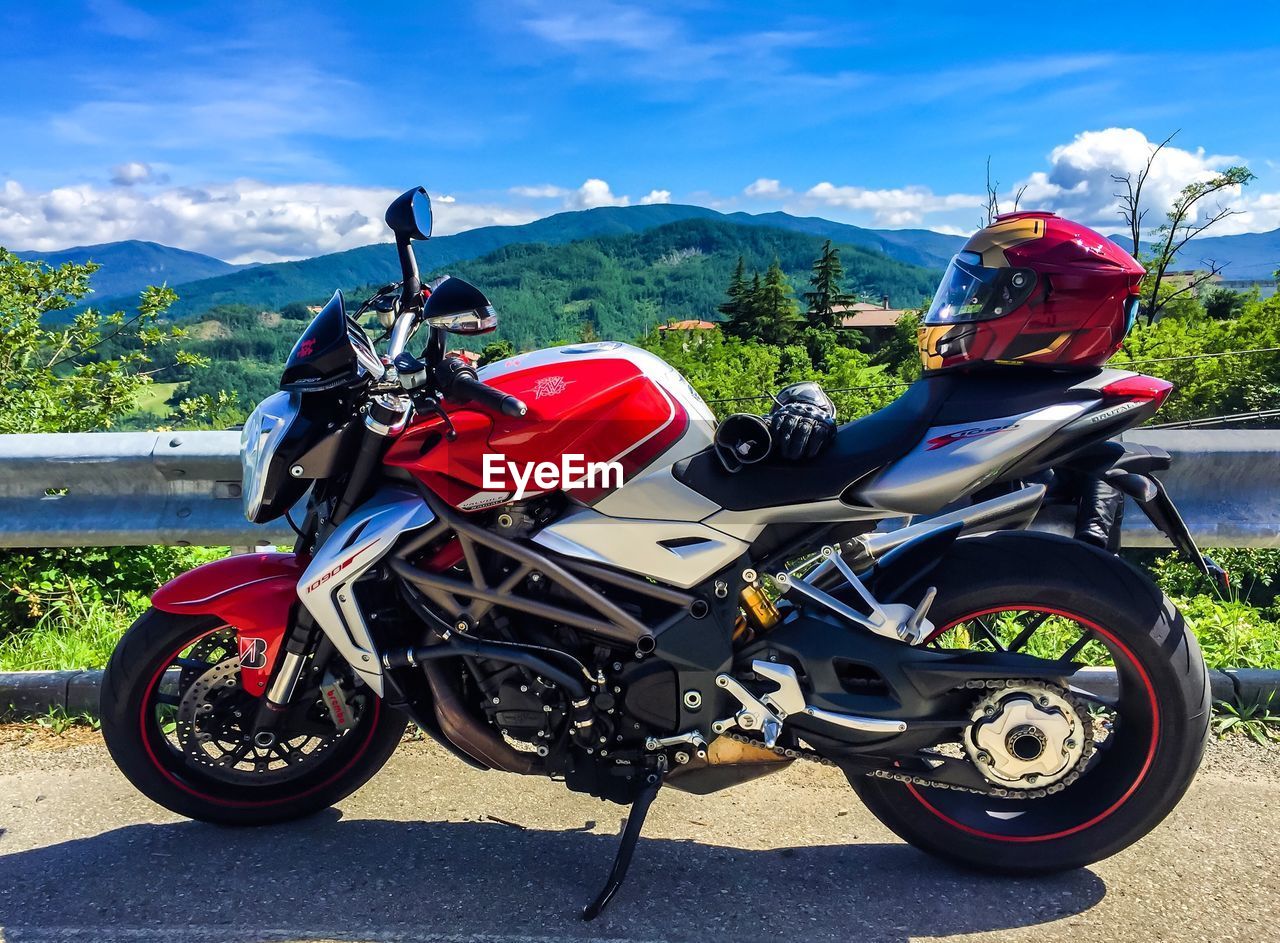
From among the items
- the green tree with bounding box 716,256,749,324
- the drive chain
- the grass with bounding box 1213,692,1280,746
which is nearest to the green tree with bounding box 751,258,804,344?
the green tree with bounding box 716,256,749,324

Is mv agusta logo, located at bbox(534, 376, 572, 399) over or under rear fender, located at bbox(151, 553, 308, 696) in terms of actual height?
over

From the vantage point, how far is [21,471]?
150 inches

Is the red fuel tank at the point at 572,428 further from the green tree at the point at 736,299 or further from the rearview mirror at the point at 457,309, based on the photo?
the green tree at the point at 736,299

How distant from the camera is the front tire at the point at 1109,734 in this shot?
2.31 meters

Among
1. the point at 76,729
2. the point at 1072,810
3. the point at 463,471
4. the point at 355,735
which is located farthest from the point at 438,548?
the point at 76,729

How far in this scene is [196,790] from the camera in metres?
2.81

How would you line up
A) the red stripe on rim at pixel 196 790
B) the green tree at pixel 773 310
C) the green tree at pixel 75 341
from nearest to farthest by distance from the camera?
the red stripe on rim at pixel 196 790, the green tree at pixel 75 341, the green tree at pixel 773 310

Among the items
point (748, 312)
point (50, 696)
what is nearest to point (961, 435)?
point (50, 696)

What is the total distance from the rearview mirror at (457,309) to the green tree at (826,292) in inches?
3133

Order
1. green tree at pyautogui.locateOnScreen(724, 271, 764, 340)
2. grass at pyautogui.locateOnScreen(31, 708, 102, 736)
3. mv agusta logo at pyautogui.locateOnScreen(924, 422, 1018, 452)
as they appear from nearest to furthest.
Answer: mv agusta logo at pyautogui.locateOnScreen(924, 422, 1018, 452) → grass at pyautogui.locateOnScreen(31, 708, 102, 736) → green tree at pyautogui.locateOnScreen(724, 271, 764, 340)

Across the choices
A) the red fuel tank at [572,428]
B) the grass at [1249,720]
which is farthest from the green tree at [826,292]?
the red fuel tank at [572,428]

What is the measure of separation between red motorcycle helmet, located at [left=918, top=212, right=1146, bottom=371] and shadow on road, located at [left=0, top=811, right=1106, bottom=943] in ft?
4.35

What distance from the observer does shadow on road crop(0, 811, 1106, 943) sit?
233 cm

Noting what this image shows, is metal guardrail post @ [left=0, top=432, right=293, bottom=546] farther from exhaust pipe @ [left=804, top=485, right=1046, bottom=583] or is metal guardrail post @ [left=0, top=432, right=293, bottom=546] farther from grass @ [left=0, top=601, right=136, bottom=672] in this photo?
exhaust pipe @ [left=804, top=485, right=1046, bottom=583]
